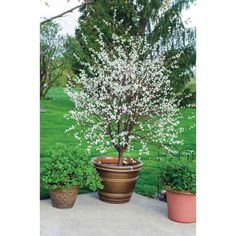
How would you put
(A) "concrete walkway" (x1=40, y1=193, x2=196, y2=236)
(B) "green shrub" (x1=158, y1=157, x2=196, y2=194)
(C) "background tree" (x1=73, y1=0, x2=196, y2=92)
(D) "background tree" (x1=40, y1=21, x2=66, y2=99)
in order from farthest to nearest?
1. (C) "background tree" (x1=73, y1=0, x2=196, y2=92)
2. (D) "background tree" (x1=40, y1=21, x2=66, y2=99)
3. (B) "green shrub" (x1=158, y1=157, x2=196, y2=194)
4. (A) "concrete walkway" (x1=40, y1=193, x2=196, y2=236)

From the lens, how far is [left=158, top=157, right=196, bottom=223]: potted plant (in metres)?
3.61

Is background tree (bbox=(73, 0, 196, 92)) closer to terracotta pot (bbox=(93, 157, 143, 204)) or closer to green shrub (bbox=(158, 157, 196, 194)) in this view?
terracotta pot (bbox=(93, 157, 143, 204))

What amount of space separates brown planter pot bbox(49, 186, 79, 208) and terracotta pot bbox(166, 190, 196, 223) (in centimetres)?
86

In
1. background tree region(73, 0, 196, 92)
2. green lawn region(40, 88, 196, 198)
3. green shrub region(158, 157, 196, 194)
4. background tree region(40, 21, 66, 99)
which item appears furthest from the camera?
background tree region(73, 0, 196, 92)

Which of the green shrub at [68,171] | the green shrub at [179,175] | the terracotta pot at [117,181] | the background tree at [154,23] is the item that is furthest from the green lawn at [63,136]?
the green shrub at [179,175]

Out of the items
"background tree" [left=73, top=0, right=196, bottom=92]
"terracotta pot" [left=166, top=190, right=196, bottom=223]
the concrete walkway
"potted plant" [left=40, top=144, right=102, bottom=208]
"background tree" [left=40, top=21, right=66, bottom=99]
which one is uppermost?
"background tree" [left=73, top=0, right=196, bottom=92]

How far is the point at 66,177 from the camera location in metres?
3.96

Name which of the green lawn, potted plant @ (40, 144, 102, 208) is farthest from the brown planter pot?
the green lawn

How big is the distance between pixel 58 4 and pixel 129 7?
1.73m

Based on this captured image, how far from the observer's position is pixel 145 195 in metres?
4.72
